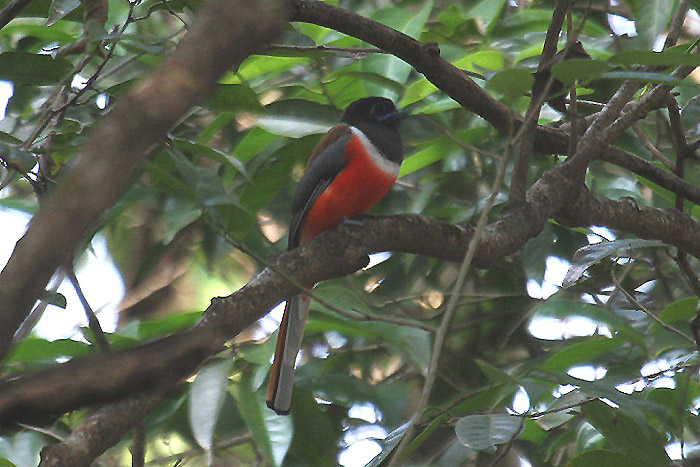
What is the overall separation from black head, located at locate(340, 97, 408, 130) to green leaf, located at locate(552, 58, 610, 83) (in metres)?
2.01

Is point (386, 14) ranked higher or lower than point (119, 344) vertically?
higher

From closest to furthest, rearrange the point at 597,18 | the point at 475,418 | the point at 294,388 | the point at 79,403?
the point at 79,403, the point at 475,418, the point at 294,388, the point at 597,18

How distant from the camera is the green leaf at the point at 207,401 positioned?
246 cm

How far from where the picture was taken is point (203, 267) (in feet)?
15.1

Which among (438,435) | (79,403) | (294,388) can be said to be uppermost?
(79,403)

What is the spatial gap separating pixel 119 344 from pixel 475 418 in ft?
3.42

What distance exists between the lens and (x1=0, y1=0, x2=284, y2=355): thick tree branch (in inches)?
20.1

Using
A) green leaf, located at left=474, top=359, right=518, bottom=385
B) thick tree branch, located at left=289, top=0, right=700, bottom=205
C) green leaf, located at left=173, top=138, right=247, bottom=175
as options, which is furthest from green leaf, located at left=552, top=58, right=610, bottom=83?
green leaf, located at left=173, top=138, right=247, bottom=175

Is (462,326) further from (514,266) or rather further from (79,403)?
(79,403)

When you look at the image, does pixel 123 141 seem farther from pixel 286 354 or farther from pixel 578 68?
pixel 286 354

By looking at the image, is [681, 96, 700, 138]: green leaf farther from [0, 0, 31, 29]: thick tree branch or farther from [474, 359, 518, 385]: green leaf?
[0, 0, 31, 29]: thick tree branch

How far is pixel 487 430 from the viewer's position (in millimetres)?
1865

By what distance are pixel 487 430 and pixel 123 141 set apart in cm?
148

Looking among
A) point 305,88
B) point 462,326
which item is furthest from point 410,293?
point 305,88
